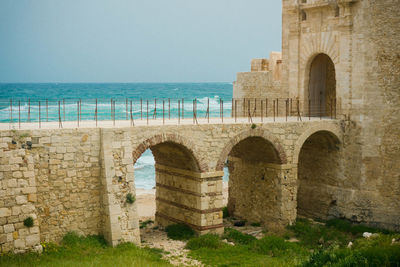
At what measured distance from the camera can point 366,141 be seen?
21.9 metres

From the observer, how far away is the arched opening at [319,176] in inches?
909

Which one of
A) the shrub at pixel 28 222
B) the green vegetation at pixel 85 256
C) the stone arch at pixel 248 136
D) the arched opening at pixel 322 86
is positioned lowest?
the green vegetation at pixel 85 256

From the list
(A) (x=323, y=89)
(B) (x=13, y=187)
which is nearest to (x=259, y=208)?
(A) (x=323, y=89)

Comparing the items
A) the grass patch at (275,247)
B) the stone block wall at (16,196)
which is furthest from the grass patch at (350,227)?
the stone block wall at (16,196)

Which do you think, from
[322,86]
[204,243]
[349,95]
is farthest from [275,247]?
[322,86]

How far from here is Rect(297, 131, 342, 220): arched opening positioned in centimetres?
2309

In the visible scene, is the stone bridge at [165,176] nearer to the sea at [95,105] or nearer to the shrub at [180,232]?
the shrub at [180,232]

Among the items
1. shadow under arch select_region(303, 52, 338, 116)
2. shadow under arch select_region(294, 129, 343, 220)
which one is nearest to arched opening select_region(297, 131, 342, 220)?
shadow under arch select_region(294, 129, 343, 220)

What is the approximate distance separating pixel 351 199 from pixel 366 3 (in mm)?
8116

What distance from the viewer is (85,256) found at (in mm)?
15648

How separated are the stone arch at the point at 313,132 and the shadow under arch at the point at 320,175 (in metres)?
0.05

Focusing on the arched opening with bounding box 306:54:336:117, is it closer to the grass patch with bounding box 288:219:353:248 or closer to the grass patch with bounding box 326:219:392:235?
the grass patch with bounding box 326:219:392:235

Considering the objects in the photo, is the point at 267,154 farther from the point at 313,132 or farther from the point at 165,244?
the point at 165,244

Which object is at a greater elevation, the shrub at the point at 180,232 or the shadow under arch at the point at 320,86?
the shadow under arch at the point at 320,86
